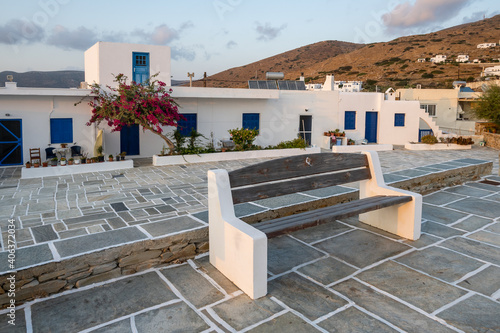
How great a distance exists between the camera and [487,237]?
5328 millimetres

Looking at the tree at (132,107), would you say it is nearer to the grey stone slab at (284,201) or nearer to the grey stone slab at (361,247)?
the grey stone slab at (284,201)

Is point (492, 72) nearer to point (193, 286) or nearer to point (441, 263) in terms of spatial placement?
point (441, 263)

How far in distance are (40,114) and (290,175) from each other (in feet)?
35.6

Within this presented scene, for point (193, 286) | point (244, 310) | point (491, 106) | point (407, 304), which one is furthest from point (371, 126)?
point (244, 310)

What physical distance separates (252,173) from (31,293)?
2.44 m

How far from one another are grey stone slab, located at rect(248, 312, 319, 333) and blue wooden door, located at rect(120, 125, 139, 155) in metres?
12.0

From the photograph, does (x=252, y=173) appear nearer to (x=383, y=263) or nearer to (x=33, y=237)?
(x=383, y=263)

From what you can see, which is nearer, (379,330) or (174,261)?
(379,330)

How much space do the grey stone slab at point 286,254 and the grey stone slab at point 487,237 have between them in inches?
90.1

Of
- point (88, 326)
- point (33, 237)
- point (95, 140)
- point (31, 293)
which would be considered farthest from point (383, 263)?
point (95, 140)

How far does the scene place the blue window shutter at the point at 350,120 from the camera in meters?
19.0

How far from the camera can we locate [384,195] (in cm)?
547

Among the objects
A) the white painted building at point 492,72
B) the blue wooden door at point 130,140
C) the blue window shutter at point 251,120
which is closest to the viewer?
the blue wooden door at point 130,140

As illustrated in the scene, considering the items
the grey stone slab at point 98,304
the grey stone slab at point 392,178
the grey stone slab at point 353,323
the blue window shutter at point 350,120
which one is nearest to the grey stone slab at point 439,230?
the grey stone slab at point 392,178
